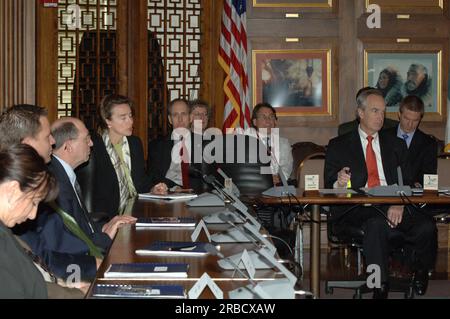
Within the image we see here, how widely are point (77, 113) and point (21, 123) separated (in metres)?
4.43

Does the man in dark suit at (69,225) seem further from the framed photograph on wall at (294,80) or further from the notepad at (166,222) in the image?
the framed photograph on wall at (294,80)

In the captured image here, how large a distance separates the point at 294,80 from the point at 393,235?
3305 mm

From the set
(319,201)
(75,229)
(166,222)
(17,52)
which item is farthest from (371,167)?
(17,52)

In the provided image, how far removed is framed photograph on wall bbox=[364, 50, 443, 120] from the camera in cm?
856

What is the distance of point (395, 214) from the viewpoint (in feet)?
18.2

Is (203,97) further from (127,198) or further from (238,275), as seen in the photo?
(238,275)

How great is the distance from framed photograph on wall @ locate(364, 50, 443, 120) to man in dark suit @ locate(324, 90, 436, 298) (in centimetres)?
264

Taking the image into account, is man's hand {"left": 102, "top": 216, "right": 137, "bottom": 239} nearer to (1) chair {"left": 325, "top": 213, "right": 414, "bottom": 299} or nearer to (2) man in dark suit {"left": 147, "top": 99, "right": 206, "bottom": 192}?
(1) chair {"left": 325, "top": 213, "right": 414, "bottom": 299}

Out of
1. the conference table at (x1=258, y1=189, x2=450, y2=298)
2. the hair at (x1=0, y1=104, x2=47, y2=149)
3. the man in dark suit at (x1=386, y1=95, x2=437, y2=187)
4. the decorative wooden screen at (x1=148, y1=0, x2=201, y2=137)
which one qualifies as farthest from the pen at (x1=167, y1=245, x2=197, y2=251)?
the decorative wooden screen at (x1=148, y1=0, x2=201, y2=137)

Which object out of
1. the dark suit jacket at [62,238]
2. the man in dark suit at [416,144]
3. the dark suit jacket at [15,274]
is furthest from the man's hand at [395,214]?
the dark suit jacket at [15,274]

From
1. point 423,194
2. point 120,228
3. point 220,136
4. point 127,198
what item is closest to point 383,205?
point 423,194

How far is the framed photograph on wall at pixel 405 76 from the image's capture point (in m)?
8.56

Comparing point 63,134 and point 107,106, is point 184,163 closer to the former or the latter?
point 107,106

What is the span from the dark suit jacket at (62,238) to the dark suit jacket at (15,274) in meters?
0.89
